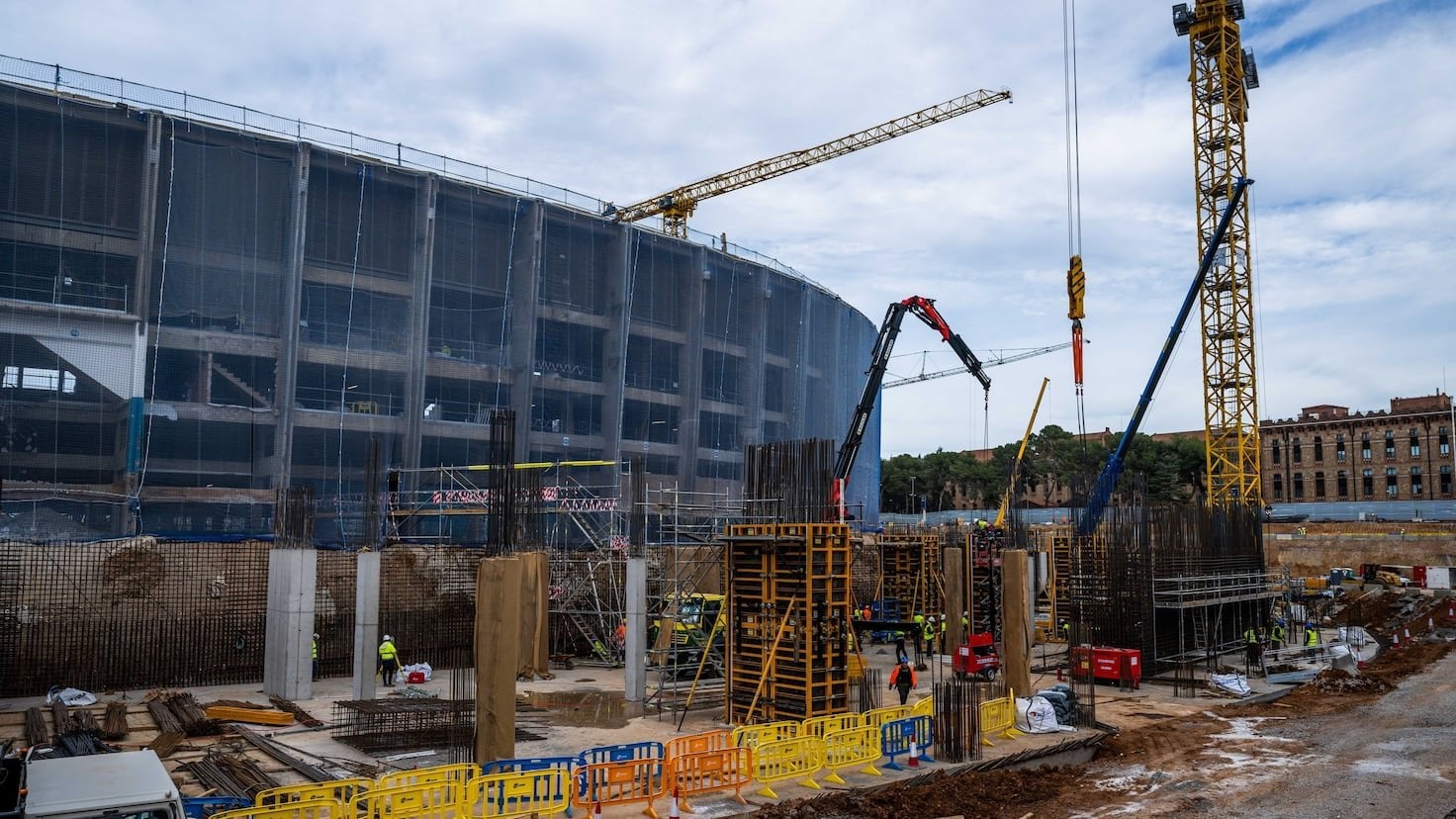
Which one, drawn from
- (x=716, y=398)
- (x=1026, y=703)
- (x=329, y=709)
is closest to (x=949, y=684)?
(x=1026, y=703)

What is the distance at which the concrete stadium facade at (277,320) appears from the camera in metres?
38.9

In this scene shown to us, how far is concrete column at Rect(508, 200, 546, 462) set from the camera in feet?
172

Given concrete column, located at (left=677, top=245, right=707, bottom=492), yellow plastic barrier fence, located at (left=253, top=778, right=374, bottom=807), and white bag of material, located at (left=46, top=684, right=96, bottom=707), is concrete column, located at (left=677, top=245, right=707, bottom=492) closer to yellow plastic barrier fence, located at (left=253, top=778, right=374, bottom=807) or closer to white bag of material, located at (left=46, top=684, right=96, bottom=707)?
white bag of material, located at (left=46, top=684, right=96, bottom=707)

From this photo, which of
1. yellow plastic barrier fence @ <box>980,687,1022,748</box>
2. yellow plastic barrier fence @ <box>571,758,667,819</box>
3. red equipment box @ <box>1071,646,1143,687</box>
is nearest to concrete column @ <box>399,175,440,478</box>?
red equipment box @ <box>1071,646,1143,687</box>

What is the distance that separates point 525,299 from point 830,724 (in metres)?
40.7

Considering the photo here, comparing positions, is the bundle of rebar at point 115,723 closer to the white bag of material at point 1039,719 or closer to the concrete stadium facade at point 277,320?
the white bag of material at point 1039,719

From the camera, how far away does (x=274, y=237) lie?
44094 millimetres

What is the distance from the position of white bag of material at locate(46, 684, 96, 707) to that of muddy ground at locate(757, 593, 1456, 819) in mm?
15564

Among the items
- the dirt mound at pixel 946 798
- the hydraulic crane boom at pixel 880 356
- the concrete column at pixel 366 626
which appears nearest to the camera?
the dirt mound at pixel 946 798

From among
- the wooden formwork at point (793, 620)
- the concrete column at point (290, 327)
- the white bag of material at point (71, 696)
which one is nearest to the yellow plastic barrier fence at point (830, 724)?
the wooden formwork at point (793, 620)

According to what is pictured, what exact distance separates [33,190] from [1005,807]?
41710mm

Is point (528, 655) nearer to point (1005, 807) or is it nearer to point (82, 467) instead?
point (1005, 807)

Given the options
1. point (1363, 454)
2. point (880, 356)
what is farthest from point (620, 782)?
point (1363, 454)

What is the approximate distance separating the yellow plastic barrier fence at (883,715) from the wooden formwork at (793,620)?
6.48 ft
